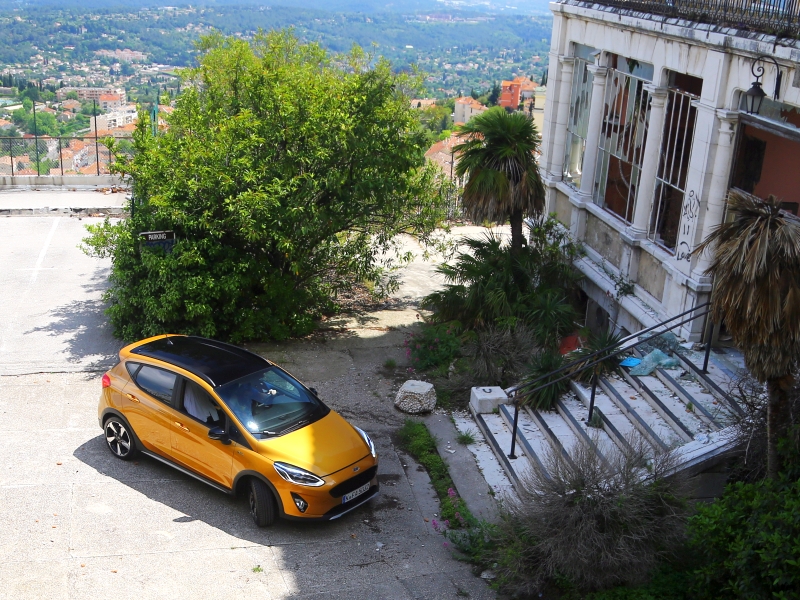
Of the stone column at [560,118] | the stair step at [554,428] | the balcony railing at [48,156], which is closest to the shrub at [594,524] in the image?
the stair step at [554,428]

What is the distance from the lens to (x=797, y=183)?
37.0 ft

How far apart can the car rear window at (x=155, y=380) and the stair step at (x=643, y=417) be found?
5.70 metres

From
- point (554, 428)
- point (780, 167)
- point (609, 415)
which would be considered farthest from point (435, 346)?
point (780, 167)

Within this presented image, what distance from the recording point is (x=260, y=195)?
13203 mm

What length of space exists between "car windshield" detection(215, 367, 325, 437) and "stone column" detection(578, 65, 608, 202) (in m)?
7.30

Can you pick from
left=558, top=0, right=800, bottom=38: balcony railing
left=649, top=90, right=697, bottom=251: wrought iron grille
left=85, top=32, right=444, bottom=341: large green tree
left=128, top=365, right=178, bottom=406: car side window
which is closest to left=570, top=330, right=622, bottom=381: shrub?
left=649, top=90, right=697, bottom=251: wrought iron grille

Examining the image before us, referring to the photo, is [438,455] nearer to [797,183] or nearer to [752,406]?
[752,406]

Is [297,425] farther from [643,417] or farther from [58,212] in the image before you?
[58,212]

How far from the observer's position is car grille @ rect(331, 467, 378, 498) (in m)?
9.44

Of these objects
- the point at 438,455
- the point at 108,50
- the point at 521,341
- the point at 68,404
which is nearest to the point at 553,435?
the point at 438,455

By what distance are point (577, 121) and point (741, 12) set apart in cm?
530

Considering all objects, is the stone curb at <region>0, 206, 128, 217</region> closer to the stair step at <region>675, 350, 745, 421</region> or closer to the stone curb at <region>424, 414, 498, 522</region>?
the stone curb at <region>424, 414, 498, 522</region>

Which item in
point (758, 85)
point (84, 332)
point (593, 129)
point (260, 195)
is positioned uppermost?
point (758, 85)

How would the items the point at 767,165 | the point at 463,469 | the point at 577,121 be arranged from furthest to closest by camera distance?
1. the point at 577,121
2. the point at 767,165
3. the point at 463,469
